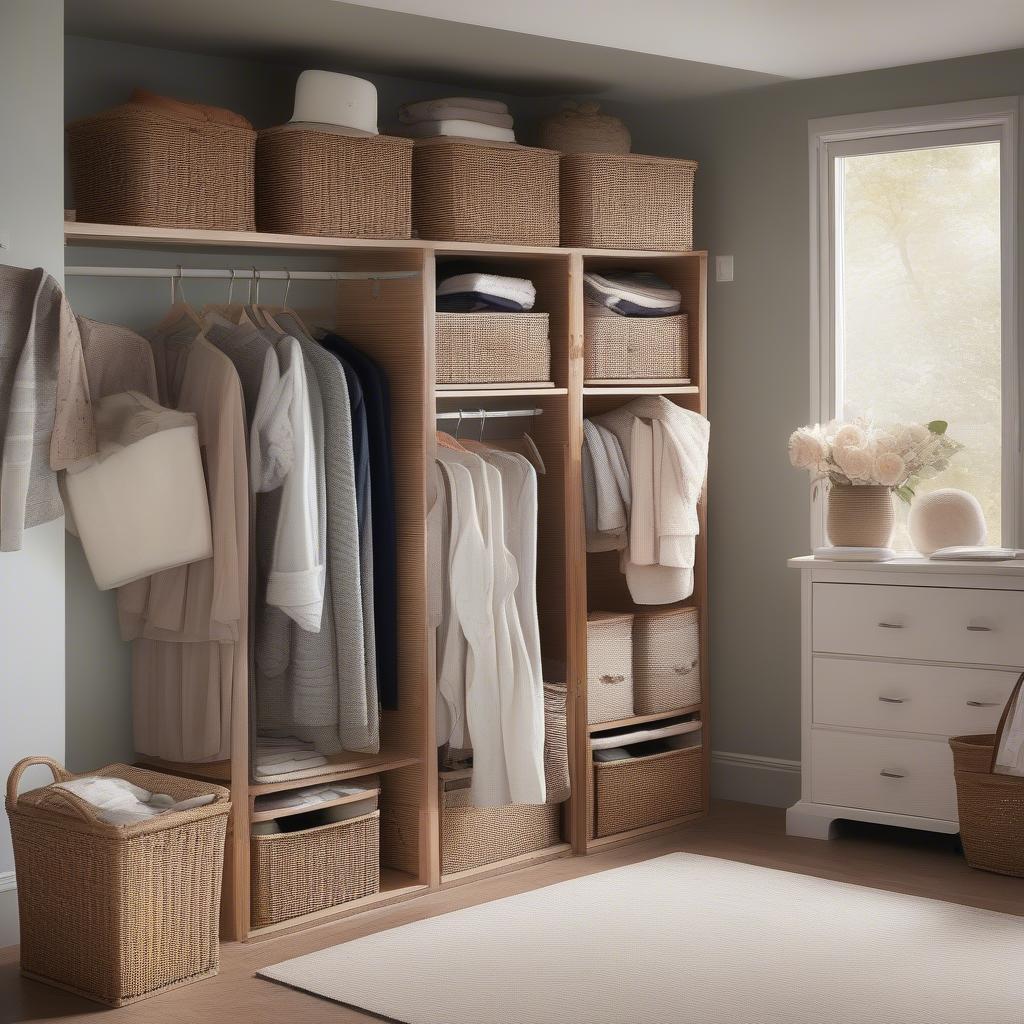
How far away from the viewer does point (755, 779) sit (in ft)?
16.7

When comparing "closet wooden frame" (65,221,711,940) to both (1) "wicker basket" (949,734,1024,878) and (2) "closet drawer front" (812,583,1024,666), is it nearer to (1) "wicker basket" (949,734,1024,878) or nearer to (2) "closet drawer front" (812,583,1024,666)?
(2) "closet drawer front" (812,583,1024,666)

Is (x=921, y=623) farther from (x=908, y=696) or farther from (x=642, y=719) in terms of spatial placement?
(x=642, y=719)

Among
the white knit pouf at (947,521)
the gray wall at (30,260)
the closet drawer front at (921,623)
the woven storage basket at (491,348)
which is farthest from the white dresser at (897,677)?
the gray wall at (30,260)

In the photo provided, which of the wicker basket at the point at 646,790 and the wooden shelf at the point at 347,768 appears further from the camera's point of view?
the wicker basket at the point at 646,790

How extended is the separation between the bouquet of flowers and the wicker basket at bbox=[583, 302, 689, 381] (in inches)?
19.5

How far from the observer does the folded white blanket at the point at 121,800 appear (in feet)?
10.8

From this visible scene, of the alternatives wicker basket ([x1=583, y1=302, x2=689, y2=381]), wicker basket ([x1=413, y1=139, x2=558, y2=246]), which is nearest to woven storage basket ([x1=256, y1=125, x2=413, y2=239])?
wicker basket ([x1=413, y1=139, x2=558, y2=246])

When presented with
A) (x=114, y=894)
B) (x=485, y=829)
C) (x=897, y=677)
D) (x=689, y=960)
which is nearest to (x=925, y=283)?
(x=897, y=677)

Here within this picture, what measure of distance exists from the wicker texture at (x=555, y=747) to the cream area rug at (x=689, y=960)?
328 mm

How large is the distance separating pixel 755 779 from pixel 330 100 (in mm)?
2681

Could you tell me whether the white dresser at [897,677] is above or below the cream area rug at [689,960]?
above

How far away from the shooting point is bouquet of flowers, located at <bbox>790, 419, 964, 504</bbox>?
14.5ft

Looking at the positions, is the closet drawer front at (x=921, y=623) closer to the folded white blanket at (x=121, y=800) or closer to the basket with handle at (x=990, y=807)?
the basket with handle at (x=990, y=807)

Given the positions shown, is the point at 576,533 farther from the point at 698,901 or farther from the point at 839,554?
the point at 698,901
